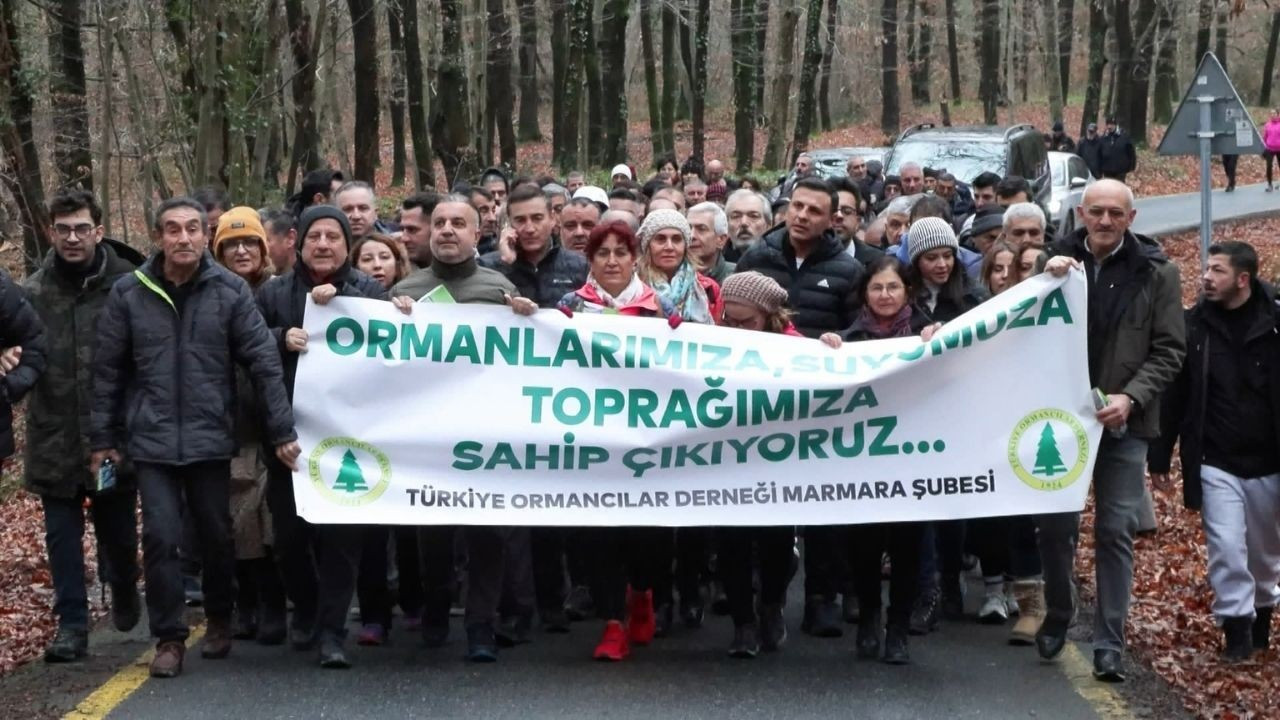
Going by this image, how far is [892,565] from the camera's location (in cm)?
784

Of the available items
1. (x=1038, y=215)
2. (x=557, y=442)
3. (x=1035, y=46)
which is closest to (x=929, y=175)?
(x=1038, y=215)

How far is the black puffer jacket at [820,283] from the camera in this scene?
28.5 feet

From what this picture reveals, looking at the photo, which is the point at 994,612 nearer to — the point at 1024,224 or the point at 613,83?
the point at 1024,224

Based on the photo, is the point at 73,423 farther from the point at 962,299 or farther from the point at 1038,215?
the point at 1038,215

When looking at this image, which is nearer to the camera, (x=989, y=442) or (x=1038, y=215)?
(x=989, y=442)

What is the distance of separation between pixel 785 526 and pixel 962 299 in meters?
1.53

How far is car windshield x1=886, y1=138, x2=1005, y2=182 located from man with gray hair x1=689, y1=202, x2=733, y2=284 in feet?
38.7

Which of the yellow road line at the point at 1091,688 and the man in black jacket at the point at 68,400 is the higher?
the man in black jacket at the point at 68,400

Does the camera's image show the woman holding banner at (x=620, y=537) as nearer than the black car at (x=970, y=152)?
Yes

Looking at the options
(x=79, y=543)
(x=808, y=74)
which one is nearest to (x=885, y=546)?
(x=79, y=543)

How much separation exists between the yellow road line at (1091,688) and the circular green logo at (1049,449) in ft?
2.74

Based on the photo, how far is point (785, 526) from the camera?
7863 millimetres

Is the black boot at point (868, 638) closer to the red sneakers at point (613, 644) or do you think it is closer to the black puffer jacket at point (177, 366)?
the red sneakers at point (613, 644)

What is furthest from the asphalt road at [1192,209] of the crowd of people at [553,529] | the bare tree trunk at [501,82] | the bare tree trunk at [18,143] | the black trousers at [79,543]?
the black trousers at [79,543]
